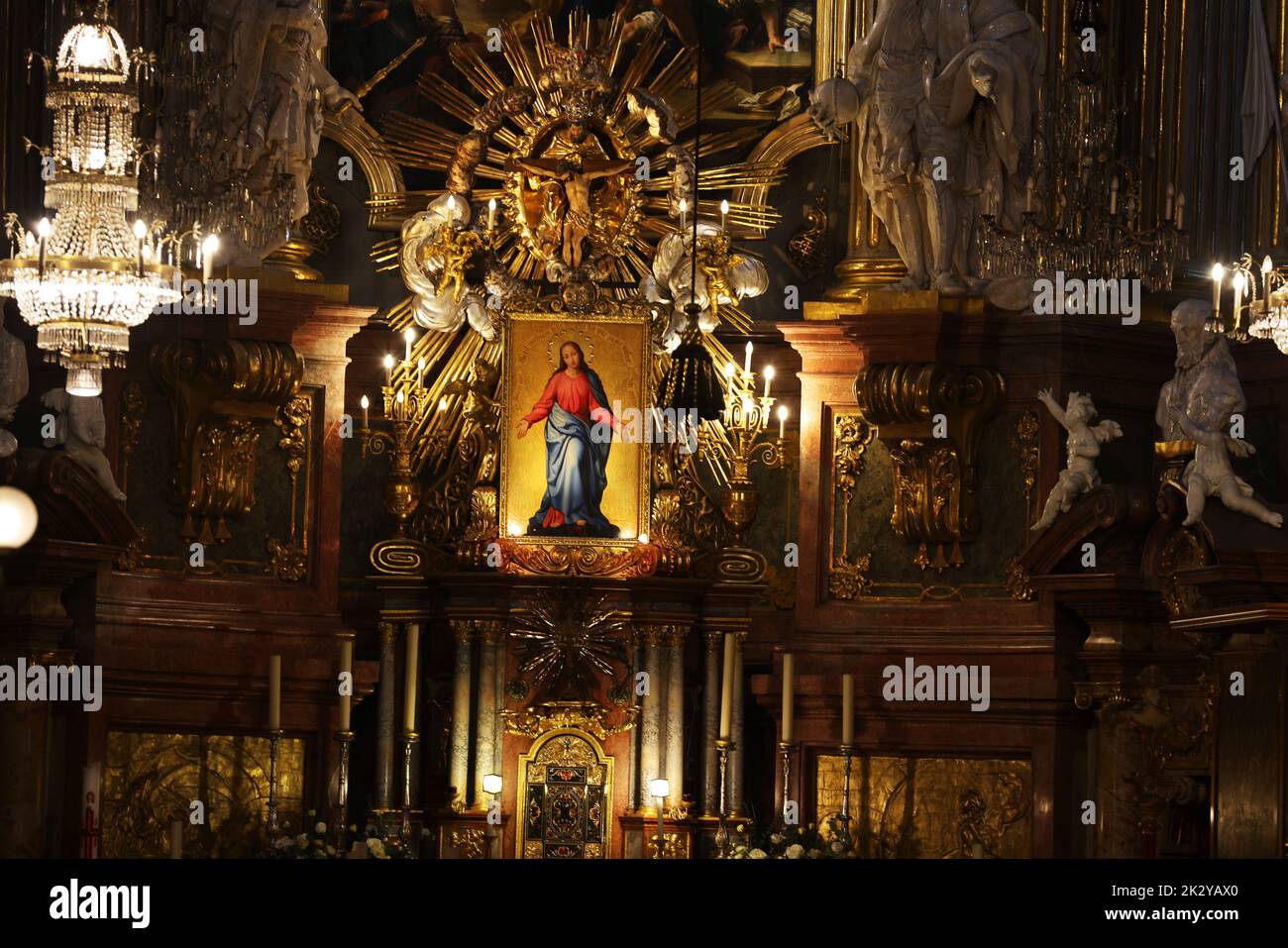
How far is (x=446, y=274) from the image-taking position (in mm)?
18016

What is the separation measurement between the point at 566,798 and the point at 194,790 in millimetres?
2223

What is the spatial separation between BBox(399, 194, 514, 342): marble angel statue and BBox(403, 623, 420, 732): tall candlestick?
200 centimetres

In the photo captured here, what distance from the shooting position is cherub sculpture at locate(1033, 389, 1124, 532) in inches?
669

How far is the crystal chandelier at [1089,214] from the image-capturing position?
16.2 m

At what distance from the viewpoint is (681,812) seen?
691 inches

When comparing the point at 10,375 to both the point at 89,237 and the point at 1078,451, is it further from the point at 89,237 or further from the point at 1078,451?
the point at 1078,451

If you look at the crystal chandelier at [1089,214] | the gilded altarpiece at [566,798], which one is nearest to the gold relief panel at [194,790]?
the gilded altarpiece at [566,798]

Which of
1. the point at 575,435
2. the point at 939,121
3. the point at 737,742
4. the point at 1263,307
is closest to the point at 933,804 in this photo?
the point at 737,742

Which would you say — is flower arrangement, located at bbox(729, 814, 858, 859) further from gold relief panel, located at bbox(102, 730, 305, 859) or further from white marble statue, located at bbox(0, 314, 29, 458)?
white marble statue, located at bbox(0, 314, 29, 458)

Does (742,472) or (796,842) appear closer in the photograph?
(796,842)

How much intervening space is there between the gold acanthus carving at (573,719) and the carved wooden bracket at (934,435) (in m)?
2.06

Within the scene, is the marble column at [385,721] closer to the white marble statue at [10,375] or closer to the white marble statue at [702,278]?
the white marble statue at [702,278]

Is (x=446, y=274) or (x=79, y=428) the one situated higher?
(x=446, y=274)

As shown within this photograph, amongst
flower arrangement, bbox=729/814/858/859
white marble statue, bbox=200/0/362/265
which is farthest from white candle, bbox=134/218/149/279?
flower arrangement, bbox=729/814/858/859
